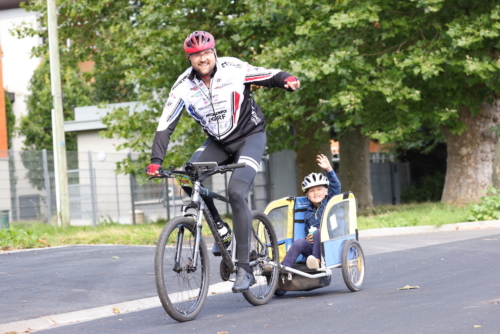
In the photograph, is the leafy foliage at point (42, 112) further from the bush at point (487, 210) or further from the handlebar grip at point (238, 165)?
the handlebar grip at point (238, 165)

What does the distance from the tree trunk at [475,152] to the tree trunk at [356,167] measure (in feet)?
11.5

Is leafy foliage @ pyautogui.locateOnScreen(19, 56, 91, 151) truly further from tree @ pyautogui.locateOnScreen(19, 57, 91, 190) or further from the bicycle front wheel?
the bicycle front wheel

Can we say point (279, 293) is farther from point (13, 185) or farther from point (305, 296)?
point (13, 185)

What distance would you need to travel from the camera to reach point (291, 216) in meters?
7.86

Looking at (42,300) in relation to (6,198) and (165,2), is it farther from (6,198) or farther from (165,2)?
(165,2)

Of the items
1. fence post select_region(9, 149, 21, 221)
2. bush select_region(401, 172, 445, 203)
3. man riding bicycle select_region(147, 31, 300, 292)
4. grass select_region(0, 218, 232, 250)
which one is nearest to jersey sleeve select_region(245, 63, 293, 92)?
man riding bicycle select_region(147, 31, 300, 292)

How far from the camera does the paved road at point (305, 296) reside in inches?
217

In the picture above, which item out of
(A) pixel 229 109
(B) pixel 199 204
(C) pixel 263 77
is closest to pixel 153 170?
(B) pixel 199 204

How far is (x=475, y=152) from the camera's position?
67.2ft

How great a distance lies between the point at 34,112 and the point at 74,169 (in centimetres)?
2170

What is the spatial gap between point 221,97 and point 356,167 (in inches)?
698

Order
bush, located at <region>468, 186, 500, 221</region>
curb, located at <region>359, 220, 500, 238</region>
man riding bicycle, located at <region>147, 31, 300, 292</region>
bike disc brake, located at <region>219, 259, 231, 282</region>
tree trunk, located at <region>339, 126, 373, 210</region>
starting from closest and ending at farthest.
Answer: man riding bicycle, located at <region>147, 31, 300, 292</region> < bike disc brake, located at <region>219, 259, 231, 282</region> < curb, located at <region>359, 220, 500, 238</region> < bush, located at <region>468, 186, 500, 221</region> < tree trunk, located at <region>339, 126, 373, 210</region>

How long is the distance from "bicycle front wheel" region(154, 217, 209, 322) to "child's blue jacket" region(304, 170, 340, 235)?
1771mm

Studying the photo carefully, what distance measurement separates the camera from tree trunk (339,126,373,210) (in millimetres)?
23672
